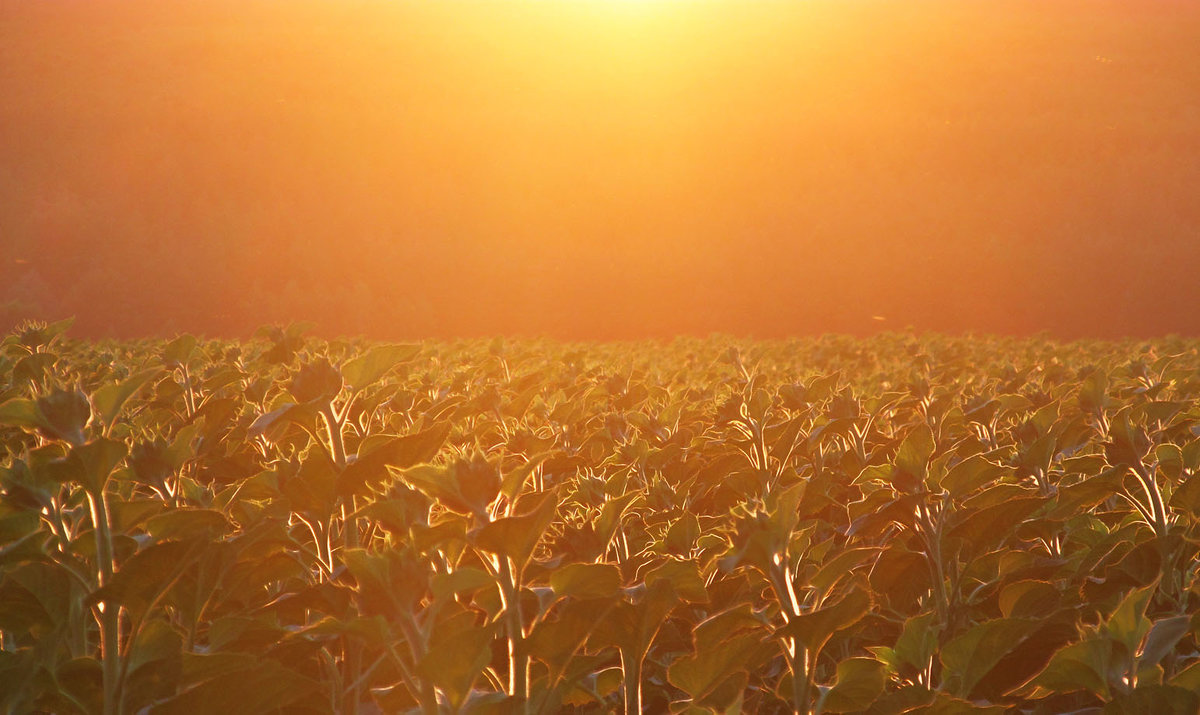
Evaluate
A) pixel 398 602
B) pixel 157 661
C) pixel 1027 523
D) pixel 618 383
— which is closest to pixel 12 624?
pixel 157 661

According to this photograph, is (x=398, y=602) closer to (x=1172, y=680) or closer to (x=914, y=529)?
(x=1172, y=680)

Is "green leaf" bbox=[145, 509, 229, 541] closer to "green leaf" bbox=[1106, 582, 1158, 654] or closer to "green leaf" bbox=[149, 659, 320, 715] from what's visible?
"green leaf" bbox=[149, 659, 320, 715]

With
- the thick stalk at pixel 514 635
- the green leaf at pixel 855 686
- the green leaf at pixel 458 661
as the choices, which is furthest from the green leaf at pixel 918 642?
the green leaf at pixel 458 661

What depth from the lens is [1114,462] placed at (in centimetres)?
296

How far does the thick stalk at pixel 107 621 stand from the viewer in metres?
1.75

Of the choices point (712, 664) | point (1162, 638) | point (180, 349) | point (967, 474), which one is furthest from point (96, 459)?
point (967, 474)

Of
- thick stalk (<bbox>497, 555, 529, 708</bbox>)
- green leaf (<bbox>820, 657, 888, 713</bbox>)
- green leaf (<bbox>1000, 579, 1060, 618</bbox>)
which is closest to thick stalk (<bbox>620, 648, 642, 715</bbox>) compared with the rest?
thick stalk (<bbox>497, 555, 529, 708</bbox>)

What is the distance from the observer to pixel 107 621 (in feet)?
5.98

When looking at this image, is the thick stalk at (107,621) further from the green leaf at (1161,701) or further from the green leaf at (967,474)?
the green leaf at (967,474)

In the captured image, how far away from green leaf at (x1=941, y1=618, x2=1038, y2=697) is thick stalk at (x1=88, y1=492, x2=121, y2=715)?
1.58 meters

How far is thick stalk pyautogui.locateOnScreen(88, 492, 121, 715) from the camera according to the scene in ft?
5.73

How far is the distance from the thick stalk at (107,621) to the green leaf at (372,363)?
681 mm

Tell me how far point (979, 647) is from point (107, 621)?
5.56ft

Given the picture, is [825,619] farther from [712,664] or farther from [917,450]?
[917,450]
